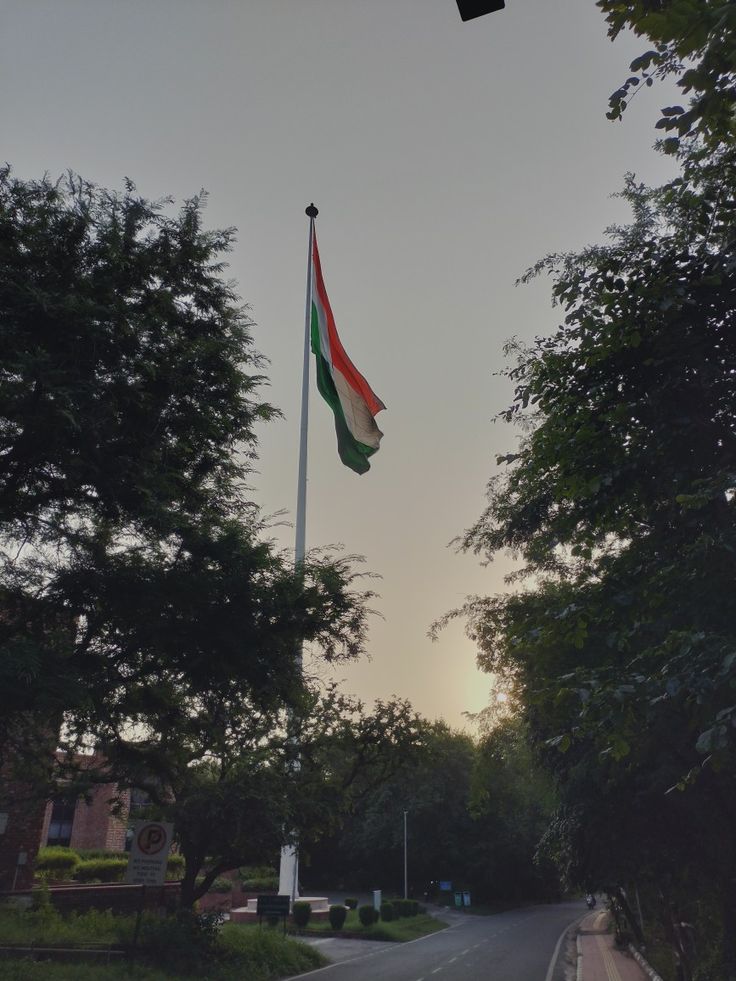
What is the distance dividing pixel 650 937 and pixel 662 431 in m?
27.2

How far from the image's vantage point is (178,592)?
9430mm

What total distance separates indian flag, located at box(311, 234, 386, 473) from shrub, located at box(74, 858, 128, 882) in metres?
19.8

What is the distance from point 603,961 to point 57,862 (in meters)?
18.8

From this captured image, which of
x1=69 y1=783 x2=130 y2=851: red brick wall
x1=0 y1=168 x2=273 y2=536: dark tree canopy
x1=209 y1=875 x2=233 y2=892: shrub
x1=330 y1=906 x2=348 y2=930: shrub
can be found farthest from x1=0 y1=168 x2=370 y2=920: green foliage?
x1=69 y1=783 x2=130 y2=851: red brick wall

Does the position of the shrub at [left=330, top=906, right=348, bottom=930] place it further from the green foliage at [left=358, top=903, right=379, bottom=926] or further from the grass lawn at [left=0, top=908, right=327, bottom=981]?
the grass lawn at [left=0, top=908, right=327, bottom=981]

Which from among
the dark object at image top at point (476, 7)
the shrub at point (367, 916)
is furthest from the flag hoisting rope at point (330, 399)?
the shrub at point (367, 916)

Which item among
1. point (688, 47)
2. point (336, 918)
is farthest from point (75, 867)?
point (688, 47)

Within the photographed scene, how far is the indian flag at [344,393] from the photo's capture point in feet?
52.9

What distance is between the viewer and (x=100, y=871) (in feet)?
88.0

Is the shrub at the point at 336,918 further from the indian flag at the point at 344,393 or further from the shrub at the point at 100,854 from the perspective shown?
the indian flag at the point at 344,393

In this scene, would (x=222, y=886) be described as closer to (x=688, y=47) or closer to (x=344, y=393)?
(x=344, y=393)

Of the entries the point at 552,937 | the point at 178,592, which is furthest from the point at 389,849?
the point at 178,592

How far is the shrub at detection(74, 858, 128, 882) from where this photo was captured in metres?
26.6

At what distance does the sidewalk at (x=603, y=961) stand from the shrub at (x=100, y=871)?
634 inches
